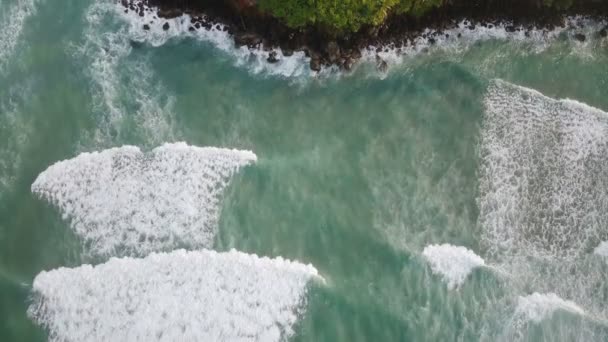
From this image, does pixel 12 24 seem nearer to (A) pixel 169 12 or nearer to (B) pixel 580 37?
(A) pixel 169 12

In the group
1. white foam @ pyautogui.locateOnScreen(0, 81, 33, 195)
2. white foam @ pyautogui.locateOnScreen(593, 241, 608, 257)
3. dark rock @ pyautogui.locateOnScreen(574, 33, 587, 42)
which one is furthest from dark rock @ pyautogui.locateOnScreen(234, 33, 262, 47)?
white foam @ pyautogui.locateOnScreen(593, 241, 608, 257)

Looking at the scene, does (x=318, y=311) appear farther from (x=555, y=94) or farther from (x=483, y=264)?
(x=555, y=94)

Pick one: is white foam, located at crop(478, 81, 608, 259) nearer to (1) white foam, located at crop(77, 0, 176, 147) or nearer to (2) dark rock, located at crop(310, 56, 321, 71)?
(2) dark rock, located at crop(310, 56, 321, 71)

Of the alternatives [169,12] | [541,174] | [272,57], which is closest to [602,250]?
[541,174]

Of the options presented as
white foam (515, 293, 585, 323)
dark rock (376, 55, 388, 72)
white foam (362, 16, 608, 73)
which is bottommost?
white foam (515, 293, 585, 323)

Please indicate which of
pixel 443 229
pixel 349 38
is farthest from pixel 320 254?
pixel 349 38

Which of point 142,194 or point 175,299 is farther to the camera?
point 142,194
